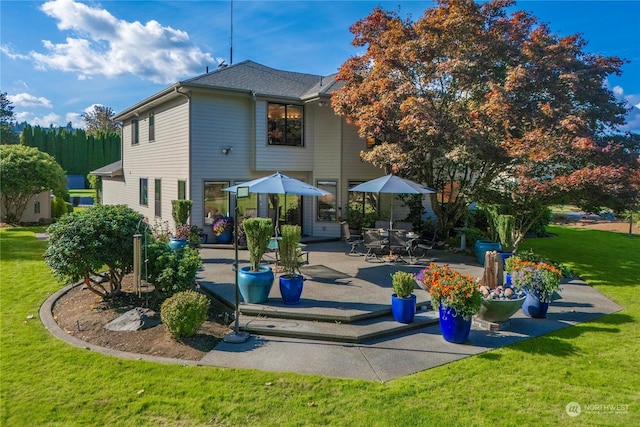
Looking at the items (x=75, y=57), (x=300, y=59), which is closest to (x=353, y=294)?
(x=75, y=57)


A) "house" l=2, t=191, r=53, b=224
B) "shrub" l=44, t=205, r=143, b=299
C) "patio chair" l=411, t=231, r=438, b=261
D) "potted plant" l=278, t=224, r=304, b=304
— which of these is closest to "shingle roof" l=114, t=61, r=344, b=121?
"patio chair" l=411, t=231, r=438, b=261

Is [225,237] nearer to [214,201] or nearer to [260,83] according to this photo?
[214,201]

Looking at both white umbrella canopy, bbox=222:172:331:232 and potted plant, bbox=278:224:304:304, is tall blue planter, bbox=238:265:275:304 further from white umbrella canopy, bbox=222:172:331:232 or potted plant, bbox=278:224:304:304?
white umbrella canopy, bbox=222:172:331:232

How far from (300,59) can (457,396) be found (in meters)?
17.2

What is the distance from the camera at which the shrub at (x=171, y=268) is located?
709cm

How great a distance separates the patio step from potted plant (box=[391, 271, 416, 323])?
0.14 metres

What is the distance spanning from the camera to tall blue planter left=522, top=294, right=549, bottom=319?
7305 millimetres

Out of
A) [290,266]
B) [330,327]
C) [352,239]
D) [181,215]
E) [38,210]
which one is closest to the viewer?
[330,327]

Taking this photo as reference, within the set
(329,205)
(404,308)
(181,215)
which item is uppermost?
(329,205)

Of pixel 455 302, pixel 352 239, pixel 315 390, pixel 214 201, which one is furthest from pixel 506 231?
pixel 214 201

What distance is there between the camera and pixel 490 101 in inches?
440

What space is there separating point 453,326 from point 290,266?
3.17 m

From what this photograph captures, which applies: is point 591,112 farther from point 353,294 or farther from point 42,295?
point 42,295

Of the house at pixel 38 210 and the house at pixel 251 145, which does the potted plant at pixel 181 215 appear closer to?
the house at pixel 251 145
